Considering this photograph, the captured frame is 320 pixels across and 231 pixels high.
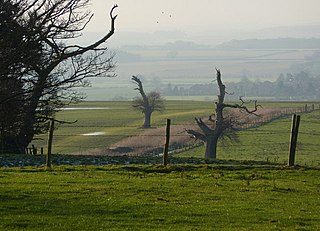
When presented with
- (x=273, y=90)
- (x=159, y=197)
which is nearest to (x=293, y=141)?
(x=159, y=197)

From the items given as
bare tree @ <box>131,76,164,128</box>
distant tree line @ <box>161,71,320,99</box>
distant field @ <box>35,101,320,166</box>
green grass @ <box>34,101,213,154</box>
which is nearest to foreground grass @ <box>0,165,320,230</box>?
distant field @ <box>35,101,320,166</box>

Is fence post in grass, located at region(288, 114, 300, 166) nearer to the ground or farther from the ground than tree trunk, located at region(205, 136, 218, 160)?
farther from the ground

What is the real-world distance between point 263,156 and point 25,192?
3664 centimetres

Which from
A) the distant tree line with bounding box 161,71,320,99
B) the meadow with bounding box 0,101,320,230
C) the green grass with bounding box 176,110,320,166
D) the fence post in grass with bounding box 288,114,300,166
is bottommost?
the green grass with bounding box 176,110,320,166

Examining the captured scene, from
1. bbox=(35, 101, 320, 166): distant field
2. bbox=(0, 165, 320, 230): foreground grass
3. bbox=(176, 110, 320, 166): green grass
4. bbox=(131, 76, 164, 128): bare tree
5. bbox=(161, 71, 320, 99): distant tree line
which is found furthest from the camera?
bbox=(161, 71, 320, 99): distant tree line

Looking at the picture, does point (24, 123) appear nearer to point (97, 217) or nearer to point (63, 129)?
point (97, 217)

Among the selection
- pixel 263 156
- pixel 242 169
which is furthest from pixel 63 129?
pixel 242 169

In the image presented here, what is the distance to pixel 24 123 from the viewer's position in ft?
113

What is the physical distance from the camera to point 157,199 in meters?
19.1

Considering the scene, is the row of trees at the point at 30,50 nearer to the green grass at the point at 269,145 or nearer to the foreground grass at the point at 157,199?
the foreground grass at the point at 157,199

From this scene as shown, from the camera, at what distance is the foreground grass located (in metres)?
15.6

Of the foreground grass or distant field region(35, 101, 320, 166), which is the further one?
distant field region(35, 101, 320, 166)

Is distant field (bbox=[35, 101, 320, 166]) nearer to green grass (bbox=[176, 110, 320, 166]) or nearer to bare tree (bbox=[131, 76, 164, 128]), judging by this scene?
green grass (bbox=[176, 110, 320, 166])

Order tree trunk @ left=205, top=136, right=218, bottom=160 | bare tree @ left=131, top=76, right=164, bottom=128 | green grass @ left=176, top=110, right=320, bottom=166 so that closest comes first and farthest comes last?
1. green grass @ left=176, top=110, right=320, bottom=166
2. tree trunk @ left=205, top=136, right=218, bottom=160
3. bare tree @ left=131, top=76, right=164, bottom=128
